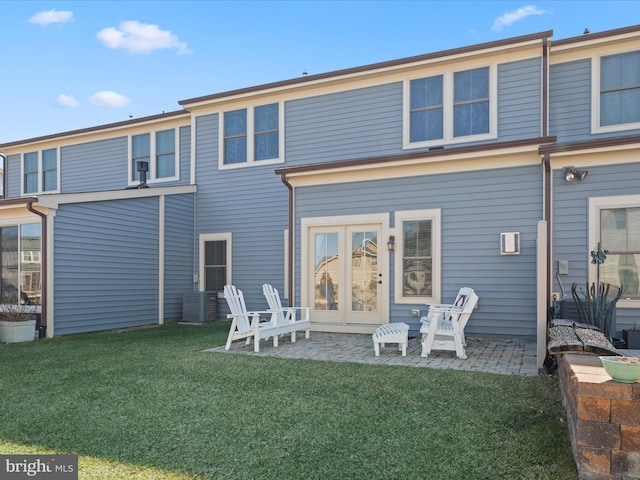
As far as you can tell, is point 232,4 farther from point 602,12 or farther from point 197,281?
point 602,12

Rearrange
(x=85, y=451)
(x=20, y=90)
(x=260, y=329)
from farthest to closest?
(x=20, y=90) < (x=260, y=329) < (x=85, y=451)

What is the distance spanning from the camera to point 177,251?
10.6 m

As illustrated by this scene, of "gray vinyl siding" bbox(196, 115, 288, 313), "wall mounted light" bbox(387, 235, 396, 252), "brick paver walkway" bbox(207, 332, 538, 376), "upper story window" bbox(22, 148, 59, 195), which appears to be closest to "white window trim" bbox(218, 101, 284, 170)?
"gray vinyl siding" bbox(196, 115, 288, 313)

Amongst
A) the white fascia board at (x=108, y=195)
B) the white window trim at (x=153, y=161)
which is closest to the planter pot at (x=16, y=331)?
the white fascia board at (x=108, y=195)

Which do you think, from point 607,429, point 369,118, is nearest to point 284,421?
point 607,429

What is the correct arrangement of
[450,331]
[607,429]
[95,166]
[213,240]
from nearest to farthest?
[607,429]
[450,331]
[213,240]
[95,166]

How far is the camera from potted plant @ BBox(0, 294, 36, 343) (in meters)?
7.49

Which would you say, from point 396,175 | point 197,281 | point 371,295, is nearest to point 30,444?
point 371,295

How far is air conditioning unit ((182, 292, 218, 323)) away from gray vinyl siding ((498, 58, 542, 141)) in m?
7.10

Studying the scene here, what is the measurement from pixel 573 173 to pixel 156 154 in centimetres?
983

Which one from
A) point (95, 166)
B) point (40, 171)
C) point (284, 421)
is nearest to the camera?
point (284, 421)

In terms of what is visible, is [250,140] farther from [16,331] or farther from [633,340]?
[633,340]

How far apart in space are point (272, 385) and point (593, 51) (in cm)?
814

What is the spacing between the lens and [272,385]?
14.8 ft
